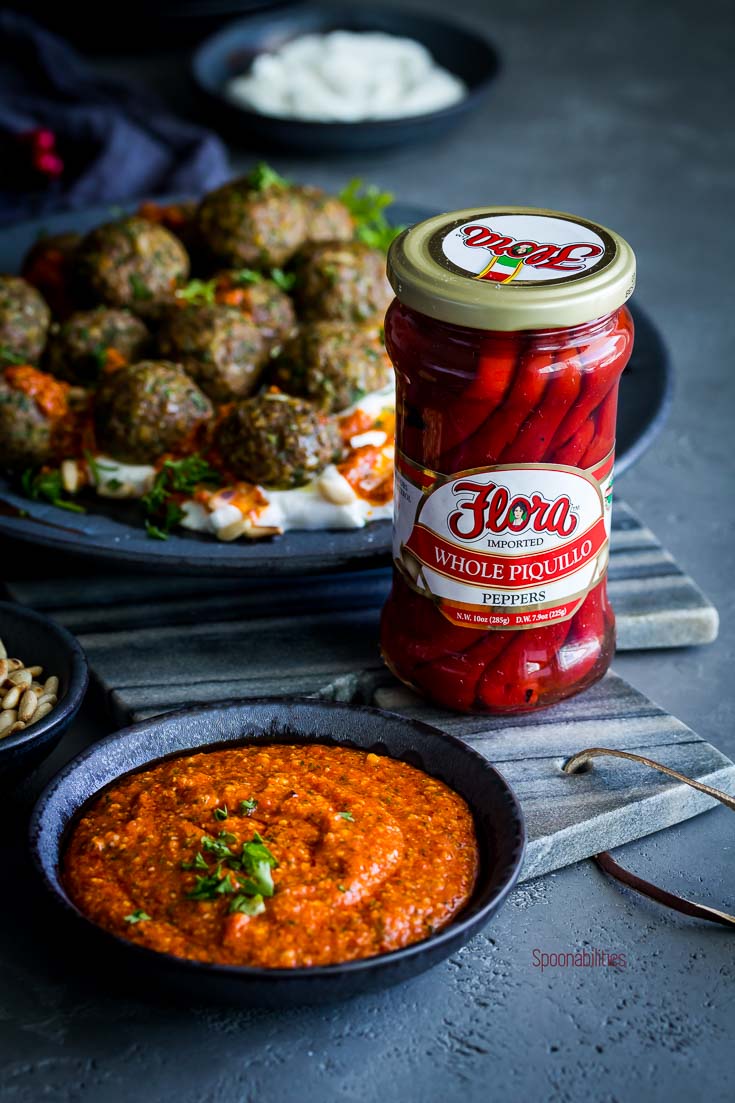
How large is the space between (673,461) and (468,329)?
146cm

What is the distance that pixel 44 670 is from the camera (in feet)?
6.64

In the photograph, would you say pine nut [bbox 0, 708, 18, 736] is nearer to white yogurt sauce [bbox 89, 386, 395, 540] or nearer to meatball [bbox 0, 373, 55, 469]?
white yogurt sauce [bbox 89, 386, 395, 540]

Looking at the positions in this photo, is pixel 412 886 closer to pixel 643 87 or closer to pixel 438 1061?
pixel 438 1061

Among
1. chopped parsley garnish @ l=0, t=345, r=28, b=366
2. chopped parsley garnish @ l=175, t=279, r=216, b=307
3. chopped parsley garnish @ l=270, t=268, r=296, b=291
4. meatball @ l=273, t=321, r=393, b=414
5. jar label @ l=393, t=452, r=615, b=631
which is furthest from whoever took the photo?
chopped parsley garnish @ l=270, t=268, r=296, b=291

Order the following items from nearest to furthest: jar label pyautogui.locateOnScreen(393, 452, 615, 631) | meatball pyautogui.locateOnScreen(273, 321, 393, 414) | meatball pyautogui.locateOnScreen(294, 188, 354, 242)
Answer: jar label pyautogui.locateOnScreen(393, 452, 615, 631) < meatball pyautogui.locateOnScreen(273, 321, 393, 414) < meatball pyautogui.locateOnScreen(294, 188, 354, 242)

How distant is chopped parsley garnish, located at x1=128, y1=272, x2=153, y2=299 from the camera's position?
113 inches

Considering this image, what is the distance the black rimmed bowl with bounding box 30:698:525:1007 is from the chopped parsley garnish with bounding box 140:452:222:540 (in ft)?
1.87

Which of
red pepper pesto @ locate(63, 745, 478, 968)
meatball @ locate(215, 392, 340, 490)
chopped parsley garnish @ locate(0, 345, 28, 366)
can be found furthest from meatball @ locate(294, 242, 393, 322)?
red pepper pesto @ locate(63, 745, 478, 968)

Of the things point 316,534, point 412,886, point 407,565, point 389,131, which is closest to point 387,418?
point 316,534

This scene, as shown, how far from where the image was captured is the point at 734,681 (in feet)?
7.73

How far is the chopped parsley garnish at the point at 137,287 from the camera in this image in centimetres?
288

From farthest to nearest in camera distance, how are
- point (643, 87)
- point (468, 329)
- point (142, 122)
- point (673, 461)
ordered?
point (643, 87) < point (142, 122) < point (673, 461) < point (468, 329)

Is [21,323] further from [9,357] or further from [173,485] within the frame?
[173,485]

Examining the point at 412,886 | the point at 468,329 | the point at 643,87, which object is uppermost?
the point at 468,329
